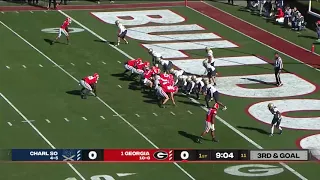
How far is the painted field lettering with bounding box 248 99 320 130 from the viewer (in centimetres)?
3931

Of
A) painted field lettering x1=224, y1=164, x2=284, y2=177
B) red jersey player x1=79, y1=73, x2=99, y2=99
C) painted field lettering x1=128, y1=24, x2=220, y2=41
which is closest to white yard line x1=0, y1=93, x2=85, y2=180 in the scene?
red jersey player x1=79, y1=73, x2=99, y2=99

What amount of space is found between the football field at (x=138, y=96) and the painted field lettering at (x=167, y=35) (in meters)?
0.06

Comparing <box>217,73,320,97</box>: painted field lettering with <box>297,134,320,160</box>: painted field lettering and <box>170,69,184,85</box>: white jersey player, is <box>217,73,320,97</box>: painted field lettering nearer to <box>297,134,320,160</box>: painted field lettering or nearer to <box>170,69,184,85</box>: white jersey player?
<box>170,69,184,85</box>: white jersey player

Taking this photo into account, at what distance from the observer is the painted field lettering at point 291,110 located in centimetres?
3931

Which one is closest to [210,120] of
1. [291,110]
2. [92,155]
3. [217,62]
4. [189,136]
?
[189,136]

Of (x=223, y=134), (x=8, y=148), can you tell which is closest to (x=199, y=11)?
(x=223, y=134)

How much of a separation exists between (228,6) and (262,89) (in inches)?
676

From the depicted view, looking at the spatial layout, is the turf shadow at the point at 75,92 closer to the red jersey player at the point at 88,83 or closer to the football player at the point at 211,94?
the red jersey player at the point at 88,83

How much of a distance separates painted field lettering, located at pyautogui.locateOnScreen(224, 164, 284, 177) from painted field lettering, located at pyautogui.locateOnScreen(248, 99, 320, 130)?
5.09 m

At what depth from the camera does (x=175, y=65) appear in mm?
47625

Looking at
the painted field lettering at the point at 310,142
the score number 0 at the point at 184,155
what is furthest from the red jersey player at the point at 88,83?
the painted field lettering at the point at 310,142

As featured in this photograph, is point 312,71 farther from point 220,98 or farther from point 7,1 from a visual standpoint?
point 7,1

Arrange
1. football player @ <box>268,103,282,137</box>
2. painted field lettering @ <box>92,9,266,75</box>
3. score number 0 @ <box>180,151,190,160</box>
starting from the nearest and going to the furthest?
1. score number 0 @ <box>180,151,190,160</box>
2. football player @ <box>268,103,282,137</box>
3. painted field lettering @ <box>92,9,266,75</box>

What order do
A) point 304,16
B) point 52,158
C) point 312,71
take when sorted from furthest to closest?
point 304,16 → point 312,71 → point 52,158
